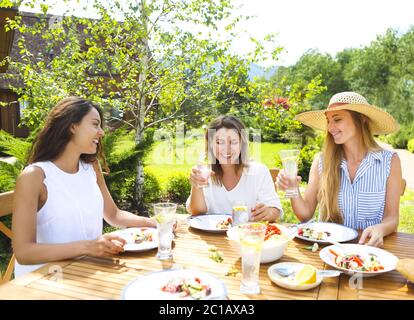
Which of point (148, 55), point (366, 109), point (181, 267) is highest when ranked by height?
point (148, 55)

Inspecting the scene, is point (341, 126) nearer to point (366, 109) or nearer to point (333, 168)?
point (366, 109)

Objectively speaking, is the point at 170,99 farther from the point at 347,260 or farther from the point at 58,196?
the point at 347,260

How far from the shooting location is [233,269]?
1.59m

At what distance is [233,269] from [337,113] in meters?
1.51

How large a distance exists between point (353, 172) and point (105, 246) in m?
1.81

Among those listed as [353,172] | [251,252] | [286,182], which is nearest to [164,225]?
[251,252]

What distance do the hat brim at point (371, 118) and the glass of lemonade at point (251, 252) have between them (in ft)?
4.74

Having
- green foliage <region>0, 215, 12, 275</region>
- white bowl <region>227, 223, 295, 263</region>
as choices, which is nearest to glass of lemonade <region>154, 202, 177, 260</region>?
white bowl <region>227, 223, 295, 263</region>

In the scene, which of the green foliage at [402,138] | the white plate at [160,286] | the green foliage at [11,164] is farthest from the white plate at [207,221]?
the green foliage at [402,138]

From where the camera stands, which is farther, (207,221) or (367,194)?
(367,194)

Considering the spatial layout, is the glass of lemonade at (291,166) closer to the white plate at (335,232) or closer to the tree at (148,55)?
the white plate at (335,232)

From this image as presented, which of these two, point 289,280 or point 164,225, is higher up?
point 164,225

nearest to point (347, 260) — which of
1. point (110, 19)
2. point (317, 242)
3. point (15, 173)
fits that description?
point (317, 242)

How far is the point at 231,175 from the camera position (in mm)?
2754
